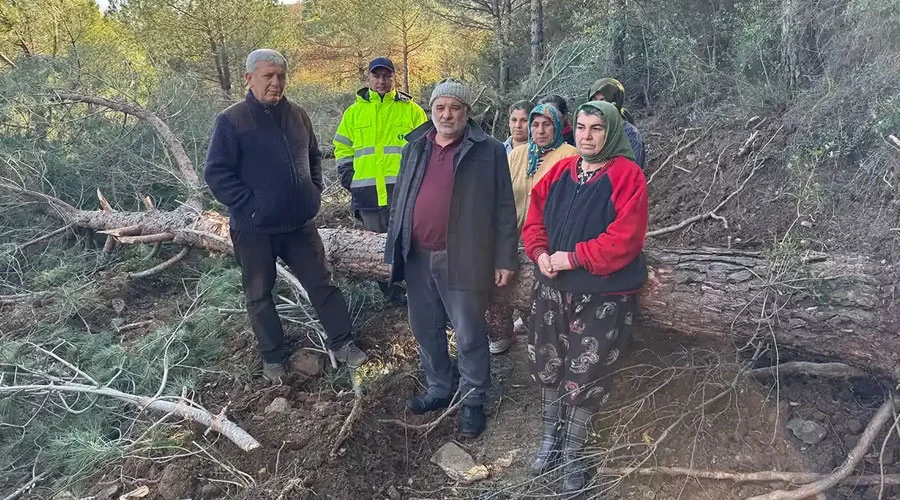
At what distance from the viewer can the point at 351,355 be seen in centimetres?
348

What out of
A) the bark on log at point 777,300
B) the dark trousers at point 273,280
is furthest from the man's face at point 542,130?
the dark trousers at point 273,280

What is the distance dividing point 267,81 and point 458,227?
1.35 m

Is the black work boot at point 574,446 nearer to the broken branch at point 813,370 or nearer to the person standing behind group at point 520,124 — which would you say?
the broken branch at point 813,370

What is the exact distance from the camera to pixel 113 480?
2.71 meters

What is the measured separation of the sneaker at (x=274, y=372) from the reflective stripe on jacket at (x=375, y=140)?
1206mm

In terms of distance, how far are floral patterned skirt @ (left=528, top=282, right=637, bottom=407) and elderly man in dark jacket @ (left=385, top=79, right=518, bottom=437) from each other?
12.5 inches

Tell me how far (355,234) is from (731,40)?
493cm

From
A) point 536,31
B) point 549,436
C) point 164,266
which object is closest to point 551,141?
point 549,436

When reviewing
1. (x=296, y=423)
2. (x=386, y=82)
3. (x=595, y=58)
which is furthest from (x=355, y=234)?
(x=595, y=58)

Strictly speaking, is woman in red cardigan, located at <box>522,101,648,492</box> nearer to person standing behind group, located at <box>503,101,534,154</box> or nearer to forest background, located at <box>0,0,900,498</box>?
forest background, located at <box>0,0,900,498</box>

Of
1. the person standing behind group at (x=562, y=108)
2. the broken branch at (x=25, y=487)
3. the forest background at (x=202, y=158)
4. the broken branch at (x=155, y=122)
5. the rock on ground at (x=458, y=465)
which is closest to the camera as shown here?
the rock on ground at (x=458, y=465)

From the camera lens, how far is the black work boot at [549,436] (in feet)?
8.27

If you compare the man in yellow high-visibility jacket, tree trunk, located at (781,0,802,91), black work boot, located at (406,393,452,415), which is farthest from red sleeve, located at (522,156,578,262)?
tree trunk, located at (781,0,802,91)

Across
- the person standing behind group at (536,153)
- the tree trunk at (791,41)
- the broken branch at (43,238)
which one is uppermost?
the tree trunk at (791,41)
